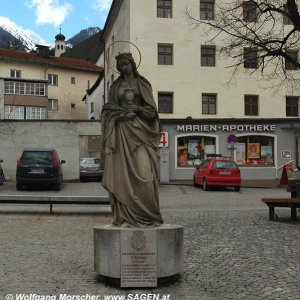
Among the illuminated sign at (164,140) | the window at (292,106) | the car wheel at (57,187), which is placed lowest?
the car wheel at (57,187)

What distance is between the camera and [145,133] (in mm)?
6871

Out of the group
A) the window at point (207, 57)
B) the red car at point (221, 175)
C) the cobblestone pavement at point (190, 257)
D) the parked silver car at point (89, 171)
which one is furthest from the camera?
the window at point (207, 57)

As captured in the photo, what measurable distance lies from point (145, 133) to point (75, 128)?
78.8ft

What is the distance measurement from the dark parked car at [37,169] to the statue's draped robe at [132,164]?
17.1 m

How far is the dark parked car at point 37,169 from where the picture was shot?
2359cm

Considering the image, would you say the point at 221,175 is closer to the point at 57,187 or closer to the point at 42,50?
the point at 57,187

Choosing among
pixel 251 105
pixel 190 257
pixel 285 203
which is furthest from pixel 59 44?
pixel 190 257

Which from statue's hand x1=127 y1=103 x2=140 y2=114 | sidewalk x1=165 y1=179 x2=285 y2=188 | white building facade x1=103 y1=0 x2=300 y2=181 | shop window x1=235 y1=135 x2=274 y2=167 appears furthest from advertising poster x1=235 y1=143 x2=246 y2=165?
statue's hand x1=127 y1=103 x2=140 y2=114

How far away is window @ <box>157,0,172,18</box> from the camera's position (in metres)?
38.7

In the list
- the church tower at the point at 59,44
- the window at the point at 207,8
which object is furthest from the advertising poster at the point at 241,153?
the church tower at the point at 59,44

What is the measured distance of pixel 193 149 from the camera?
34531mm

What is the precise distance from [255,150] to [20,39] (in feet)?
229

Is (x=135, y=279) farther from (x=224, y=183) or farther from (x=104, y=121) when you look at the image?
(x=224, y=183)

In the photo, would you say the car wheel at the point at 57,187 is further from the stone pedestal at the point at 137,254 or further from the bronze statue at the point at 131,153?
the stone pedestal at the point at 137,254
